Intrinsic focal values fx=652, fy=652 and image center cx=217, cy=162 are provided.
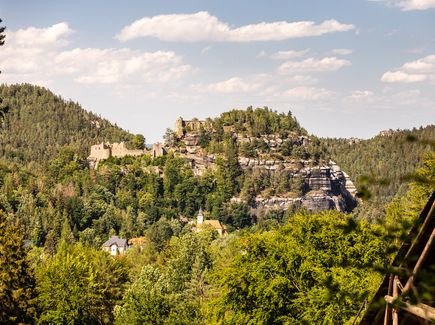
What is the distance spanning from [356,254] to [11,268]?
23.8 meters

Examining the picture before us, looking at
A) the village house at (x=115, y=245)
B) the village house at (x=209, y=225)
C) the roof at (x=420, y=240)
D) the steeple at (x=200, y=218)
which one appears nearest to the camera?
the roof at (x=420, y=240)

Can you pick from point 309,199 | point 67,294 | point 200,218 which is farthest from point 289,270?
point 309,199

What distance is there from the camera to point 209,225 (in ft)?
506

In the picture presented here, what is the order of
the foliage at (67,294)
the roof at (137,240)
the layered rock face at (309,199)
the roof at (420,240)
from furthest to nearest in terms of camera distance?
the layered rock face at (309,199) → the roof at (137,240) → the foliage at (67,294) → the roof at (420,240)

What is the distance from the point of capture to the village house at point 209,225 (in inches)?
6065

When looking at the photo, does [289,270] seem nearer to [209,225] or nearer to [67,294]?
[67,294]

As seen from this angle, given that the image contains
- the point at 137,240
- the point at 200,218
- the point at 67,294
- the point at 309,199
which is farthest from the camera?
the point at 309,199

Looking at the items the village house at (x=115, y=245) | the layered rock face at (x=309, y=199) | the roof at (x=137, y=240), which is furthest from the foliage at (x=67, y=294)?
the layered rock face at (x=309, y=199)

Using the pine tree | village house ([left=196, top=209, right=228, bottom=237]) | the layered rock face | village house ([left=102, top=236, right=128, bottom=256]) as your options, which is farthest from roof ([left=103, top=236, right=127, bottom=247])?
the pine tree

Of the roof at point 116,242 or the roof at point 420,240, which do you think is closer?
the roof at point 420,240

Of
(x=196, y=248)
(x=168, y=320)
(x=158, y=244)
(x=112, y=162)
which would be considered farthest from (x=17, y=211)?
(x=168, y=320)

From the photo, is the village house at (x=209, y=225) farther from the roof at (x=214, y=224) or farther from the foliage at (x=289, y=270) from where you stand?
the foliage at (x=289, y=270)

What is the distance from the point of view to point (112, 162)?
186125 millimetres

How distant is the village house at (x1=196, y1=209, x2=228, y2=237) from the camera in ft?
505
